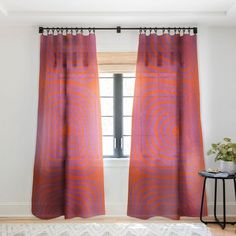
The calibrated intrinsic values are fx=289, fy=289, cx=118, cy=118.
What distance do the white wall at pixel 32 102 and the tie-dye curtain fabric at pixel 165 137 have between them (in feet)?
0.68

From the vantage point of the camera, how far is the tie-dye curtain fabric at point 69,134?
3.51m

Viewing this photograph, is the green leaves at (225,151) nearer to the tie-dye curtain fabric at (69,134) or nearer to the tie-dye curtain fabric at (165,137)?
the tie-dye curtain fabric at (165,137)

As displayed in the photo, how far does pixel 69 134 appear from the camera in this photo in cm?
351

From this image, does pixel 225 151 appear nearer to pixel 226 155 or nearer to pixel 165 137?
pixel 226 155

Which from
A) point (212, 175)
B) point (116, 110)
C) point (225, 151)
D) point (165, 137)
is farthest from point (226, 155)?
point (116, 110)

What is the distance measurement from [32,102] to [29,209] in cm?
135

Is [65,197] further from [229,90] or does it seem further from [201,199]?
[229,90]

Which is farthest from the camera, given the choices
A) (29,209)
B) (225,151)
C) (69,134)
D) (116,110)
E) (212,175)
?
(116,110)

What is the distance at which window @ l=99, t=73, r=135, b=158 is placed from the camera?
12.4 ft

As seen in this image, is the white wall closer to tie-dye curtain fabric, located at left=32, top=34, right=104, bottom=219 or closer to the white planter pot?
tie-dye curtain fabric, located at left=32, top=34, right=104, bottom=219

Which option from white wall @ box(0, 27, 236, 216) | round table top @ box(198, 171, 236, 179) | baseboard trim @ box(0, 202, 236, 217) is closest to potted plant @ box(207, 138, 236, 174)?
round table top @ box(198, 171, 236, 179)

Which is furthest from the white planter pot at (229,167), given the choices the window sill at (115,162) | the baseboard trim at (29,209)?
the window sill at (115,162)

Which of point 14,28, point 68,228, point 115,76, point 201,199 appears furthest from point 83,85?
point 201,199

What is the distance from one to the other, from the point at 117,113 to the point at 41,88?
1.01 meters
